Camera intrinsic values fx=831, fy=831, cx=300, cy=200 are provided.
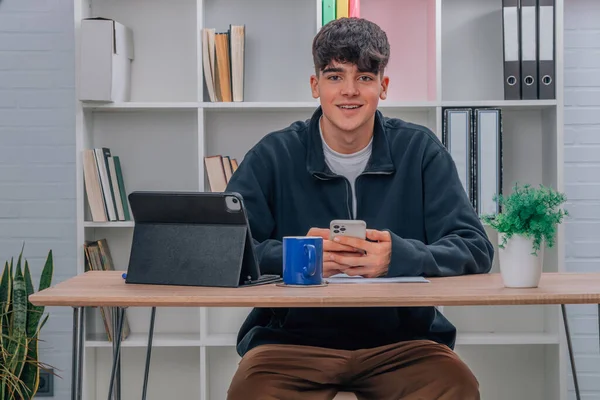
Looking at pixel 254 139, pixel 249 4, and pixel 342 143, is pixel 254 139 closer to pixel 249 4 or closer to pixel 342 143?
pixel 249 4

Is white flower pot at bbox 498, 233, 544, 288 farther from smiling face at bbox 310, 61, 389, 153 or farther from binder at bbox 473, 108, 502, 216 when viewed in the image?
binder at bbox 473, 108, 502, 216

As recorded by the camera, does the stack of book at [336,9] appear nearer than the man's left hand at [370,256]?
No

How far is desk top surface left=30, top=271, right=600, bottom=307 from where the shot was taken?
154 centimetres

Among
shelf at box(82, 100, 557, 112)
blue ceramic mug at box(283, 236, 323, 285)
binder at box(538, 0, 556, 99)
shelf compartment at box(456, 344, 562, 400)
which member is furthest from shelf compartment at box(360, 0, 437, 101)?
blue ceramic mug at box(283, 236, 323, 285)

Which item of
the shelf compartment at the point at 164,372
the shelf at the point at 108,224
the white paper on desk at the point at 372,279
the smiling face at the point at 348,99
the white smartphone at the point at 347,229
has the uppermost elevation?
the smiling face at the point at 348,99

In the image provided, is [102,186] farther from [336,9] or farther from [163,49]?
[336,9]

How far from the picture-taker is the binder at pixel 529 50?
2.96 m

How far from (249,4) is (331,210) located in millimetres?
1402

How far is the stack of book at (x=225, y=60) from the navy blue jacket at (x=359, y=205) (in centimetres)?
88

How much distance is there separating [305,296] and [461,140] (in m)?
1.60

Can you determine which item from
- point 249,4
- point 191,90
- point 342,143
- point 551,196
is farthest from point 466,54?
point 551,196

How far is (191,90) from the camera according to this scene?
3273 mm

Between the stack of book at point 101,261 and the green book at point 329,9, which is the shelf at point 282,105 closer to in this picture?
the green book at point 329,9

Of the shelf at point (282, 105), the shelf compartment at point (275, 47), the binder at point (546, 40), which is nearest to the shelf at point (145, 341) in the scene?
the shelf at point (282, 105)
